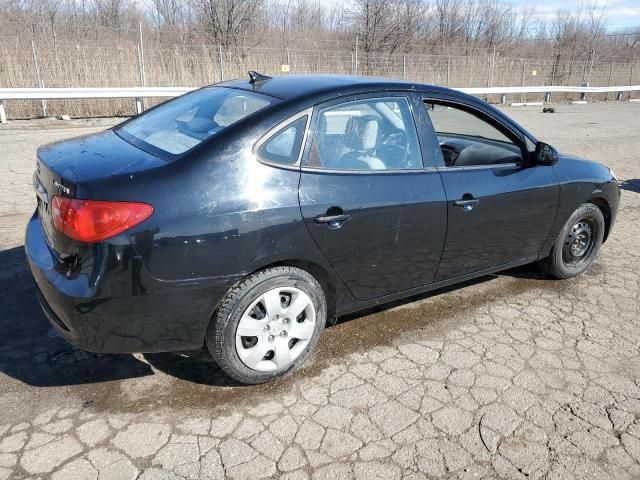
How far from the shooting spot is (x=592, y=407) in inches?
113

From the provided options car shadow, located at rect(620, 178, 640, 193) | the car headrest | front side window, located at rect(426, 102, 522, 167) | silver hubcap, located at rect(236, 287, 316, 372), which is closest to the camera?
silver hubcap, located at rect(236, 287, 316, 372)

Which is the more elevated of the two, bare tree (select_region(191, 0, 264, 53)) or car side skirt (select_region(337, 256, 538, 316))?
bare tree (select_region(191, 0, 264, 53))

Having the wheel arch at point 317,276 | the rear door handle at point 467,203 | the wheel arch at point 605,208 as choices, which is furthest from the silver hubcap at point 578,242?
the wheel arch at point 317,276

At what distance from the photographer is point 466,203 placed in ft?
11.3

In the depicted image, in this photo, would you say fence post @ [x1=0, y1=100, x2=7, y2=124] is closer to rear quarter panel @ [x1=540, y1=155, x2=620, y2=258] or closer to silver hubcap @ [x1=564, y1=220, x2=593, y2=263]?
rear quarter panel @ [x1=540, y1=155, x2=620, y2=258]

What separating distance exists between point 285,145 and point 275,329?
40.2 inches

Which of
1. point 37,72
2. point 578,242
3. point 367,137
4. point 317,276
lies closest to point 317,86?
point 367,137

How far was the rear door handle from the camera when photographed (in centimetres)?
341

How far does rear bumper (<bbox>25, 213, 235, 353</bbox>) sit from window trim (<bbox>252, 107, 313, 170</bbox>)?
668 mm

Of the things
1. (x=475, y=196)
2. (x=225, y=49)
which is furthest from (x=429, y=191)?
(x=225, y=49)

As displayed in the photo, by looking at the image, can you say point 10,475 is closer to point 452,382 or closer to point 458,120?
point 452,382

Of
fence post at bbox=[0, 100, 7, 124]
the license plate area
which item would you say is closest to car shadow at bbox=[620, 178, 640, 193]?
the license plate area

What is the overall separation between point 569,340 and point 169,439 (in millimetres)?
2662

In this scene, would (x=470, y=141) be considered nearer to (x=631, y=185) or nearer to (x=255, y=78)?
(x=255, y=78)
